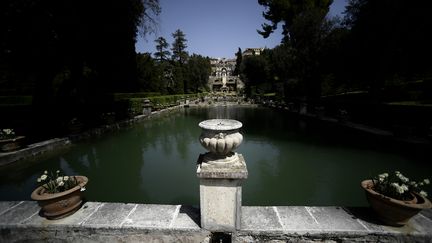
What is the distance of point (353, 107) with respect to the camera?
12422mm

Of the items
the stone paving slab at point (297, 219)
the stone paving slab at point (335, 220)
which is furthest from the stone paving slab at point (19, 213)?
the stone paving slab at point (335, 220)

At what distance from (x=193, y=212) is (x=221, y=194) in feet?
2.54

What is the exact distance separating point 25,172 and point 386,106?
14.5 metres

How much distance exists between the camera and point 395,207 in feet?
7.99

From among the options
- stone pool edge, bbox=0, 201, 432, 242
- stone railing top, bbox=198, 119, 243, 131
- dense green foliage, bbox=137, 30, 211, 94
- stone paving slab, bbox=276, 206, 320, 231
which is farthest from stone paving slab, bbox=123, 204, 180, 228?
dense green foliage, bbox=137, 30, 211, 94

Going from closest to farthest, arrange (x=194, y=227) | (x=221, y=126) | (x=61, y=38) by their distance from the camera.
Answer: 1. (x=221, y=126)
2. (x=194, y=227)
3. (x=61, y=38)

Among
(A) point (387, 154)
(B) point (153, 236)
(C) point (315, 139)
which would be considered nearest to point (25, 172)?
(B) point (153, 236)

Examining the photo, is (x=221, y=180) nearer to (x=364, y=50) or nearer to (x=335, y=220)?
(x=335, y=220)

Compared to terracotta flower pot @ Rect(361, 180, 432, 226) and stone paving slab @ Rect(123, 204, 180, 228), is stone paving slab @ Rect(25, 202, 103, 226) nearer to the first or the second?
stone paving slab @ Rect(123, 204, 180, 228)

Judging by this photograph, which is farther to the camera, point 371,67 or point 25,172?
point 371,67

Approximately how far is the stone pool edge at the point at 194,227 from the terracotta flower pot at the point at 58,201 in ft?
0.31

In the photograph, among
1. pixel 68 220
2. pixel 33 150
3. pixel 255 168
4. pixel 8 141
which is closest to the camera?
pixel 68 220

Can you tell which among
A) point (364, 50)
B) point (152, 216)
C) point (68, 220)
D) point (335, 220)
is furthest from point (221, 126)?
point (364, 50)

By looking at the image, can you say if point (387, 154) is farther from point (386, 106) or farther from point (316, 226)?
point (316, 226)
